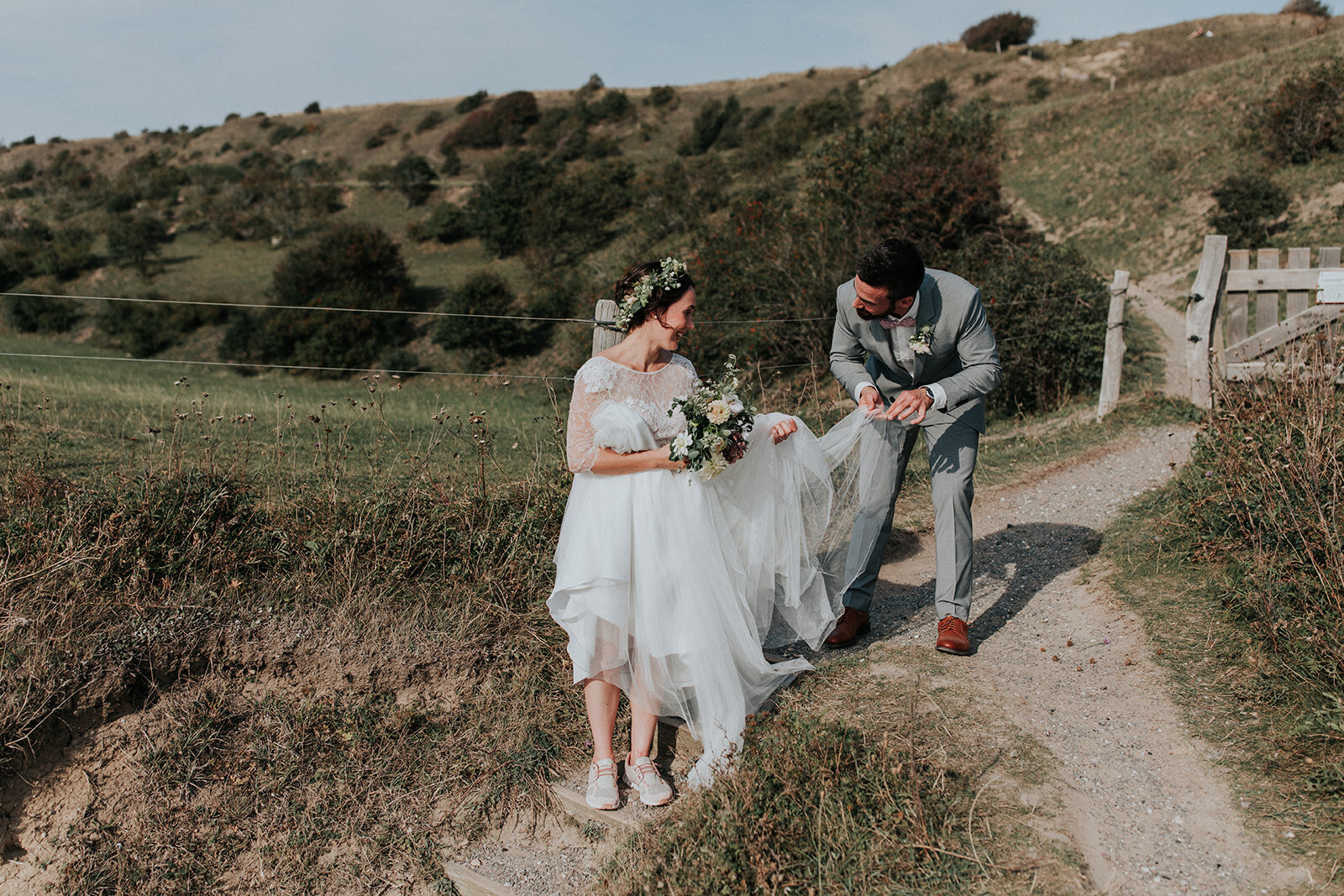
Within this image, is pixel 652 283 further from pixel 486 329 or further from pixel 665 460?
pixel 486 329

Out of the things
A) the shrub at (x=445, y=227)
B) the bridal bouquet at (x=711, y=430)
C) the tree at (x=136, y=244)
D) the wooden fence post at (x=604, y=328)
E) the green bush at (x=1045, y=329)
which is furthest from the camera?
the shrub at (x=445, y=227)

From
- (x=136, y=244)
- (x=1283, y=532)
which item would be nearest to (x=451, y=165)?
(x=136, y=244)

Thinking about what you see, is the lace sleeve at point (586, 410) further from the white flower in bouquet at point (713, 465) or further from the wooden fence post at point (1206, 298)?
the wooden fence post at point (1206, 298)

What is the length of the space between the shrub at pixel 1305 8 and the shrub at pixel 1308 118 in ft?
116

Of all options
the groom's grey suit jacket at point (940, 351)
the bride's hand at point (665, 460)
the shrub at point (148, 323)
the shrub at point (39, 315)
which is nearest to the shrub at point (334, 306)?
the shrub at point (148, 323)

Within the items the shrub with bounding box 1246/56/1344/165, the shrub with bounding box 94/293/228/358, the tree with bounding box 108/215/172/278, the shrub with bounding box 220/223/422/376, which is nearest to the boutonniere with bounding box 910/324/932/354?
the shrub with bounding box 220/223/422/376

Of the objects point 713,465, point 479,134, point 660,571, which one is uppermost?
point 479,134

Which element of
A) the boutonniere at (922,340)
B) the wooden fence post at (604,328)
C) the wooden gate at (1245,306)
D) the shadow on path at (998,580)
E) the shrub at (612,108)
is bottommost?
the shadow on path at (998,580)

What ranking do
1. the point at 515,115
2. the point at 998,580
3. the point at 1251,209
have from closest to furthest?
the point at 998,580 → the point at 1251,209 → the point at 515,115

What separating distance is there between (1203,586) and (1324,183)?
749 inches

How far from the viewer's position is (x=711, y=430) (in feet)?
11.7

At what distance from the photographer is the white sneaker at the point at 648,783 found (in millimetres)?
3697

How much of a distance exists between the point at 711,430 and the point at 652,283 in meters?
0.72

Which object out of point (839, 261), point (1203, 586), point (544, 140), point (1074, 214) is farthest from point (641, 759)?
point (544, 140)
